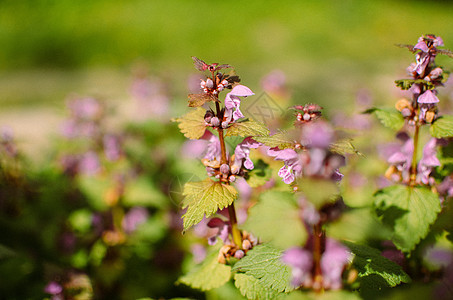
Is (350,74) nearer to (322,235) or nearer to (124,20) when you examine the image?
(322,235)

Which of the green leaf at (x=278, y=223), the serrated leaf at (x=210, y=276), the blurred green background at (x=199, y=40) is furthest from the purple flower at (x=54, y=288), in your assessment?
the blurred green background at (x=199, y=40)

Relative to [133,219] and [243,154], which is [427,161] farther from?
[133,219]

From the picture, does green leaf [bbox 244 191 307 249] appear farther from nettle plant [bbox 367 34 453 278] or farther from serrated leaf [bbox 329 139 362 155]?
nettle plant [bbox 367 34 453 278]

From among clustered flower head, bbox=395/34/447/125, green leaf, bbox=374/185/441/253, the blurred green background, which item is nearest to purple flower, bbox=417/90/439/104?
clustered flower head, bbox=395/34/447/125

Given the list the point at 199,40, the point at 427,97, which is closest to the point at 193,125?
the point at 427,97

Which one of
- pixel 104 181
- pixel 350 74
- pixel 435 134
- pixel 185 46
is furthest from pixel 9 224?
pixel 185 46
